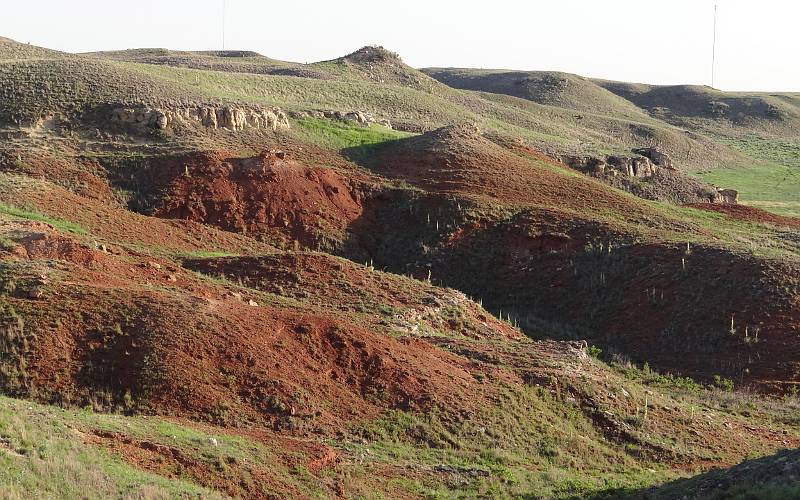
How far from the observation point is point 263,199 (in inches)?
1401

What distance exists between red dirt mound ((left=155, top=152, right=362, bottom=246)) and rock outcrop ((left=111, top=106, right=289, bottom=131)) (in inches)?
126

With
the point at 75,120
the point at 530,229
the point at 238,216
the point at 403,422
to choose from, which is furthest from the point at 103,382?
the point at 75,120

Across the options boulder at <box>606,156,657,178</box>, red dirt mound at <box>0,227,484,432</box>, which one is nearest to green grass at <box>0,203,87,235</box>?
red dirt mound at <box>0,227,484,432</box>

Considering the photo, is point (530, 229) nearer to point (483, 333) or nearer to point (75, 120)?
point (483, 333)

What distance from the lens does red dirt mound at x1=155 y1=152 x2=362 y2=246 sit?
34.6 metres

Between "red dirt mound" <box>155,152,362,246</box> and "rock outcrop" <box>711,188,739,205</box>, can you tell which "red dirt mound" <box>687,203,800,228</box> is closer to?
"rock outcrop" <box>711,188,739,205</box>

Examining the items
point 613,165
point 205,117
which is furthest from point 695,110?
A: point 205,117

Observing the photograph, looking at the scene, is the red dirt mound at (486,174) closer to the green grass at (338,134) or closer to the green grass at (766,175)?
the green grass at (338,134)

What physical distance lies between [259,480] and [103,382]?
399cm

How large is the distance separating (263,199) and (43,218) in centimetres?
974

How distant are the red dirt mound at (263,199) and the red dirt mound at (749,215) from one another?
15.9 m

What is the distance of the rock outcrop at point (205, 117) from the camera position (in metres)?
38.3

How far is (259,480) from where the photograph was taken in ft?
46.8

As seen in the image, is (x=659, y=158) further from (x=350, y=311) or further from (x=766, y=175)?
(x=350, y=311)
